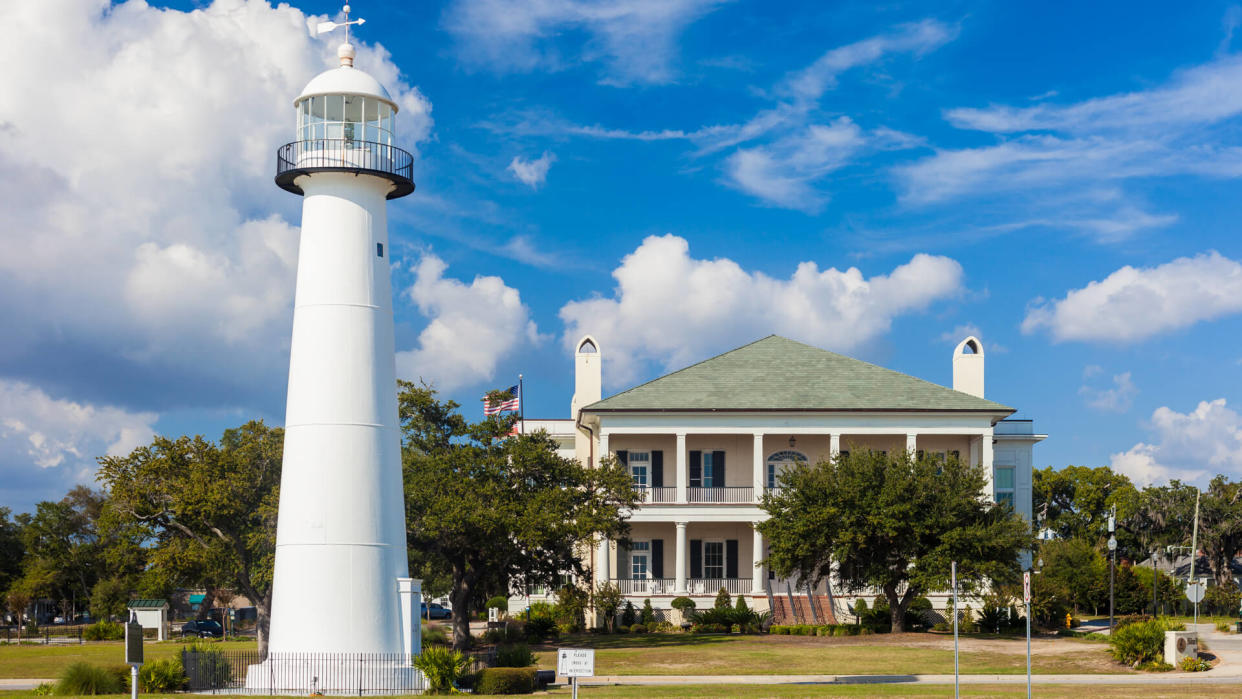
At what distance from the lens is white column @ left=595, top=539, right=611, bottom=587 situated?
52281 millimetres

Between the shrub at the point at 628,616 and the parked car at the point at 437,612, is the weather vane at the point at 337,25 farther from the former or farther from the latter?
the parked car at the point at 437,612

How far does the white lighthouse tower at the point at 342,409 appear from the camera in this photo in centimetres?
2589

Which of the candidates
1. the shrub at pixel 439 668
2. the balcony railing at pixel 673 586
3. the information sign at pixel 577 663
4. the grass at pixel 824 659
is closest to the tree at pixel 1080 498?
the balcony railing at pixel 673 586

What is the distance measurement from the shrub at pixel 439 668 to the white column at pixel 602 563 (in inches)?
995

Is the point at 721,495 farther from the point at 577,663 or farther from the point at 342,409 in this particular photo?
the point at 577,663

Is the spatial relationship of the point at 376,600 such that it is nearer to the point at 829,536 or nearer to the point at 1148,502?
the point at 829,536

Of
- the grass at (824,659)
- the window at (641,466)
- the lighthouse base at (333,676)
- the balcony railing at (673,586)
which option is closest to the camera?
the lighthouse base at (333,676)

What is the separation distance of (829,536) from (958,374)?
58.7 ft

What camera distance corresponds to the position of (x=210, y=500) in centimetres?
3925

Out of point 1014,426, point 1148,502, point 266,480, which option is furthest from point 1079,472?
point 266,480

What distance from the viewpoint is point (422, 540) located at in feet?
129

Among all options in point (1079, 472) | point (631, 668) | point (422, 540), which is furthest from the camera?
point (1079, 472)

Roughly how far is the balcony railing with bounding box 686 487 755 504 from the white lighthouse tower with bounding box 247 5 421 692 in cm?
2874

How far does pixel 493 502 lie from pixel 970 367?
91.5 feet
